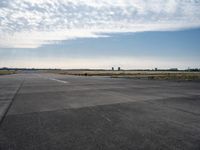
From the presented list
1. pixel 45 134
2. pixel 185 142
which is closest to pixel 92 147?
pixel 45 134

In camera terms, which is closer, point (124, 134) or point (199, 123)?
point (124, 134)

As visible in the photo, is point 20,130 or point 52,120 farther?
point 52,120

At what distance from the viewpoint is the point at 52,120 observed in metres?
6.64

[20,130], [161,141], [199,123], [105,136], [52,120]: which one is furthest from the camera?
[52,120]

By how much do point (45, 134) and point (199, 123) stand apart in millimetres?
4560

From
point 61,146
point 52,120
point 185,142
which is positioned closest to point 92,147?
point 61,146

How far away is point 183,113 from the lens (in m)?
7.73

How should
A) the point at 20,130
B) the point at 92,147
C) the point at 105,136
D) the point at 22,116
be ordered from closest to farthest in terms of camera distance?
the point at 92,147 → the point at 105,136 → the point at 20,130 → the point at 22,116

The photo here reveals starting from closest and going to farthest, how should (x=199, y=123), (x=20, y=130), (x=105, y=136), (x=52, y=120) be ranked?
(x=105, y=136), (x=20, y=130), (x=199, y=123), (x=52, y=120)

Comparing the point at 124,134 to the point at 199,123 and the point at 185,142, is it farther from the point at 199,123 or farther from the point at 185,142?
the point at 199,123

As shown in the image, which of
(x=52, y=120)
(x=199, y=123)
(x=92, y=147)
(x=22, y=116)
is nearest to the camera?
(x=92, y=147)

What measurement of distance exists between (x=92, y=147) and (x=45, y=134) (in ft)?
5.02

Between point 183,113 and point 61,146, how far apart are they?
5285 mm

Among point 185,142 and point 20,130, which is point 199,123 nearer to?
point 185,142
